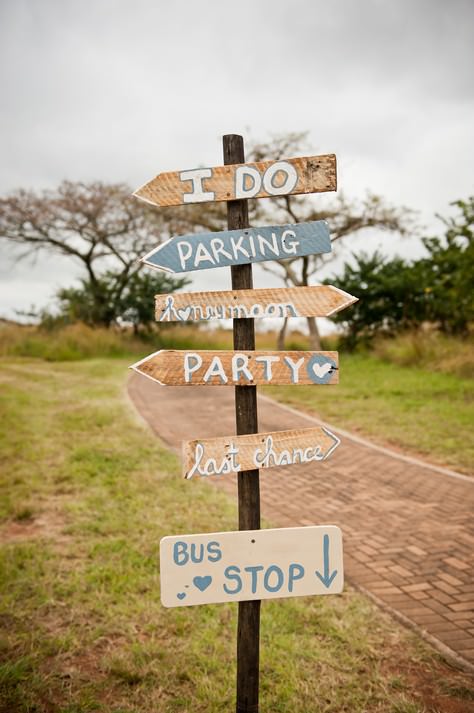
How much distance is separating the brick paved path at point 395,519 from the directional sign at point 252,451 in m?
1.54

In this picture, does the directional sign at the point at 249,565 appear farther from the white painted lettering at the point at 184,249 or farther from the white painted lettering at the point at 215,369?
the white painted lettering at the point at 184,249

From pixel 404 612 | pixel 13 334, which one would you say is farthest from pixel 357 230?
pixel 404 612

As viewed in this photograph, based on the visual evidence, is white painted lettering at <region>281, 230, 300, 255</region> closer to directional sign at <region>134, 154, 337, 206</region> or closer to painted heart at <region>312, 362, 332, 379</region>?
directional sign at <region>134, 154, 337, 206</region>

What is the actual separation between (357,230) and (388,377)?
27.7ft

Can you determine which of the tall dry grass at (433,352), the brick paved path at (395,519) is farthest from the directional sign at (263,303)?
the tall dry grass at (433,352)

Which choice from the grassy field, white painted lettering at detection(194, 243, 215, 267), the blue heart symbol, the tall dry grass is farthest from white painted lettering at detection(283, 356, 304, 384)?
the tall dry grass

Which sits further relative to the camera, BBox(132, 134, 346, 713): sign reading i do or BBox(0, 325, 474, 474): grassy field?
BBox(0, 325, 474, 474): grassy field

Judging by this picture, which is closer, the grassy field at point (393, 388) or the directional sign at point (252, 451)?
the directional sign at point (252, 451)

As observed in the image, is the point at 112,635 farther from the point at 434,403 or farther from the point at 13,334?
the point at 13,334

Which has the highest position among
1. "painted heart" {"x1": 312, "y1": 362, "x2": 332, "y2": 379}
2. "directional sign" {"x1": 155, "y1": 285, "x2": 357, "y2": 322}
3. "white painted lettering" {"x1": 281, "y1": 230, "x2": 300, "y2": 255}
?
"white painted lettering" {"x1": 281, "y1": 230, "x2": 300, "y2": 255}

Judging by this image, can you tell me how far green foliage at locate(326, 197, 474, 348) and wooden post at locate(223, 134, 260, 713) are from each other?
12.6 m

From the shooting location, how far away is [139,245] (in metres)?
24.3

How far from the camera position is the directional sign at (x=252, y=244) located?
7.60ft

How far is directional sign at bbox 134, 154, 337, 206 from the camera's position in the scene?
229 centimetres
